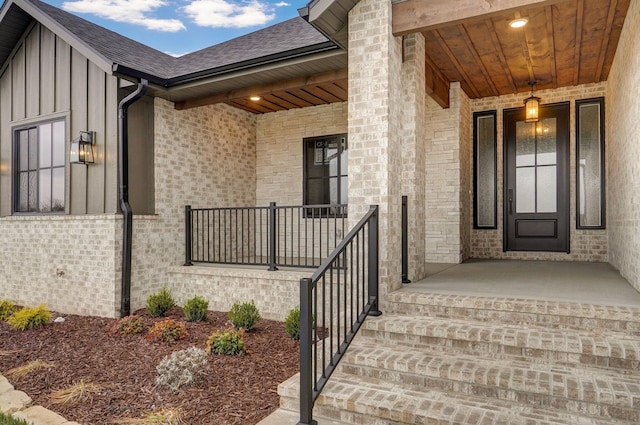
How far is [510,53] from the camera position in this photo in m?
5.20

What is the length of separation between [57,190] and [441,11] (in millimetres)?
5820

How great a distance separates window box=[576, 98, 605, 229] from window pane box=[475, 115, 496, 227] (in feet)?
3.94

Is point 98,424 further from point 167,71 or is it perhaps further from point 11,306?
point 167,71

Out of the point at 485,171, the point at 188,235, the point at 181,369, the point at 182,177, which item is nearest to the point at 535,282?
the point at 485,171

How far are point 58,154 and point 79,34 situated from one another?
5.78 feet

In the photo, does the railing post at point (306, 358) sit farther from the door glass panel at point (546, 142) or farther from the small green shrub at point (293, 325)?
the door glass panel at point (546, 142)

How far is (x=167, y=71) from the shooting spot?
6.33 m

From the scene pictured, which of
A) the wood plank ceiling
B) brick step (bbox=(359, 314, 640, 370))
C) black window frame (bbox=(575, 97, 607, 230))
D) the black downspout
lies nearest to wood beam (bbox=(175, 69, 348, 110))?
the wood plank ceiling

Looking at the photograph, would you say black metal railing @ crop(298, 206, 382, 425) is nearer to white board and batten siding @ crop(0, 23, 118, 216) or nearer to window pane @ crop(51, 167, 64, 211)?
white board and batten siding @ crop(0, 23, 118, 216)

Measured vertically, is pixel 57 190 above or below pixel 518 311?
above

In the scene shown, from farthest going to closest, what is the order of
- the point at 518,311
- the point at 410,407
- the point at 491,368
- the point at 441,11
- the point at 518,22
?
the point at 518,22, the point at 441,11, the point at 518,311, the point at 491,368, the point at 410,407

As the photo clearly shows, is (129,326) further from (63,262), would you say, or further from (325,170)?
(325,170)

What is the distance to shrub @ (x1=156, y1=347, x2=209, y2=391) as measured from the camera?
3.38m

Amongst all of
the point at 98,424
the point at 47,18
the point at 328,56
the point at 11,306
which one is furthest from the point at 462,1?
the point at 11,306
